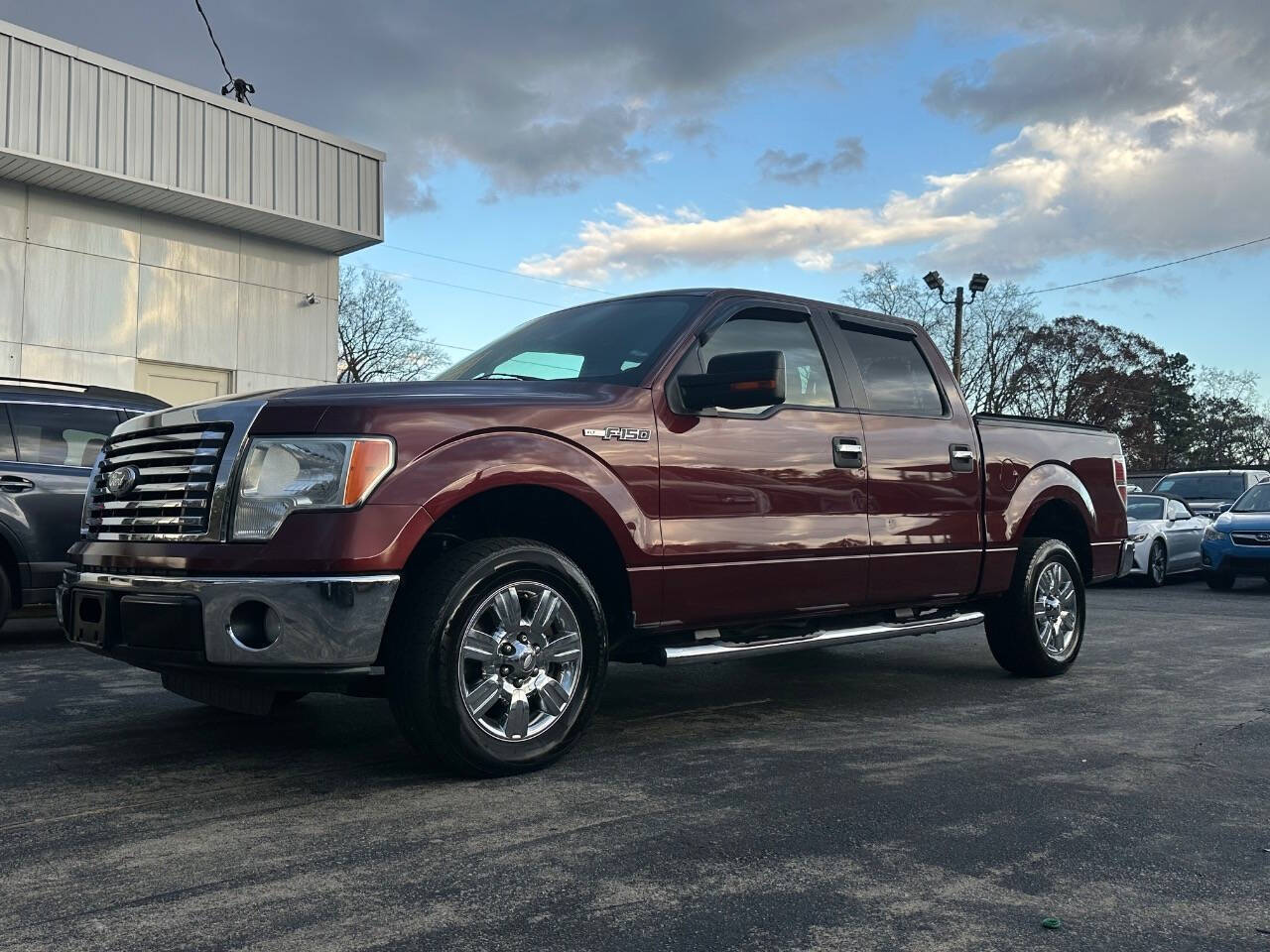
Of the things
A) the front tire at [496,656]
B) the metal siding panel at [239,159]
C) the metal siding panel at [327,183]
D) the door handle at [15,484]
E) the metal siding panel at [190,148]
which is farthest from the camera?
the metal siding panel at [327,183]

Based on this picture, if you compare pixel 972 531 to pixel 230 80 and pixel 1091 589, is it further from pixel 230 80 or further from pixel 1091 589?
pixel 230 80

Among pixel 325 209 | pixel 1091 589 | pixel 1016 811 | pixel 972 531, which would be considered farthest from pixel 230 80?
pixel 1016 811

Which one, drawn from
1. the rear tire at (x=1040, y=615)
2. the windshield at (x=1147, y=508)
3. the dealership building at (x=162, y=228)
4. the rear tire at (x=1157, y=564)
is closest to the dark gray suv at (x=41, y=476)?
the rear tire at (x=1040, y=615)

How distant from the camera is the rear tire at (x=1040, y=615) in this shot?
6688 millimetres

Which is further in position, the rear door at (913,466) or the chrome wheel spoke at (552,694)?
the rear door at (913,466)

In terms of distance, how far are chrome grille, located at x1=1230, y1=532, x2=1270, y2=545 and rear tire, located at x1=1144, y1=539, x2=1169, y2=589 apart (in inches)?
50.9

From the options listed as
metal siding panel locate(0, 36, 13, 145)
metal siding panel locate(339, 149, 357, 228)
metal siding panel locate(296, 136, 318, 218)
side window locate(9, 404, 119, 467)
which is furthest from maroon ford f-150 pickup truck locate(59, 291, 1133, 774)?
metal siding panel locate(339, 149, 357, 228)

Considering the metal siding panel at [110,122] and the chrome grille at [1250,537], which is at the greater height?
the metal siding panel at [110,122]

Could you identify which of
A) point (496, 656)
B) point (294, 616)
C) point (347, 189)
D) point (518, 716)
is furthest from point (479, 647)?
point (347, 189)

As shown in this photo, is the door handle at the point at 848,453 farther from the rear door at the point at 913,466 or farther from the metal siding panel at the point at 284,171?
the metal siding panel at the point at 284,171

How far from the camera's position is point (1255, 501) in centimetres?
1584

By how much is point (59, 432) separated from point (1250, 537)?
44.1ft

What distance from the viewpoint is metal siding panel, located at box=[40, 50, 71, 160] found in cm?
1481

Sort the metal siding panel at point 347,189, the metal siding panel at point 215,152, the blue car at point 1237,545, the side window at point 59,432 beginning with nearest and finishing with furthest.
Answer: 1. the side window at point 59,432
2. the blue car at point 1237,545
3. the metal siding panel at point 215,152
4. the metal siding panel at point 347,189
